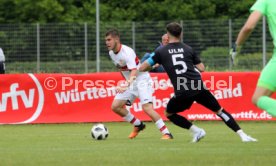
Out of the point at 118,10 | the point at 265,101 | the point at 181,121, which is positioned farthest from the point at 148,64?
the point at 118,10

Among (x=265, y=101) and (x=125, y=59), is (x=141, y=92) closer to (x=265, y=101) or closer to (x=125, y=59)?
(x=125, y=59)

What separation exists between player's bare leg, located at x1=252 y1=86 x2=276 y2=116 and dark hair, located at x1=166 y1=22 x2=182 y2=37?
3935 millimetres

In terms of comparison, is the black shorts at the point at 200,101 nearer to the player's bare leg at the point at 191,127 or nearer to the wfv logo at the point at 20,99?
the player's bare leg at the point at 191,127

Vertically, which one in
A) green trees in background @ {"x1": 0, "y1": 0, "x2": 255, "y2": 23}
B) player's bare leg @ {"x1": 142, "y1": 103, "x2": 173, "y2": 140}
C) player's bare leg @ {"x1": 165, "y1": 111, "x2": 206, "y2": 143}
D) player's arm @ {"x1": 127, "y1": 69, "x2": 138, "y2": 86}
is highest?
player's arm @ {"x1": 127, "y1": 69, "x2": 138, "y2": 86}

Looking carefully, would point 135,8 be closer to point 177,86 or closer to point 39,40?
point 39,40

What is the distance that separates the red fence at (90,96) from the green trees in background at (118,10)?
78.6 ft

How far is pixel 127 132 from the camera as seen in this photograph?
18.3 m

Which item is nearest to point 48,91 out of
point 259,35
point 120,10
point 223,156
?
point 223,156

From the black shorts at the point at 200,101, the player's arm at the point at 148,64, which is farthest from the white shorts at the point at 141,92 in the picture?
the player's arm at the point at 148,64

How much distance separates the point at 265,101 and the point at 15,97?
1227 centimetres

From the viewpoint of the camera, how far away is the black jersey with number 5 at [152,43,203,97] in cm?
1405

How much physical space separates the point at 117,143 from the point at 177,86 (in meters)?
1.45

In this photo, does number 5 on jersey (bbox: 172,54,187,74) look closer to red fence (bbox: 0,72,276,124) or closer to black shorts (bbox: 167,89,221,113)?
black shorts (bbox: 167,89,221,113)

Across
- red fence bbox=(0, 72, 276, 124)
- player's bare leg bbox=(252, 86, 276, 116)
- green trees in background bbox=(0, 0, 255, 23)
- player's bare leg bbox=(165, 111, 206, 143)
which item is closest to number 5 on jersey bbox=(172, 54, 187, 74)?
player's bare leg bbox=(165, 111, 206, 143)
